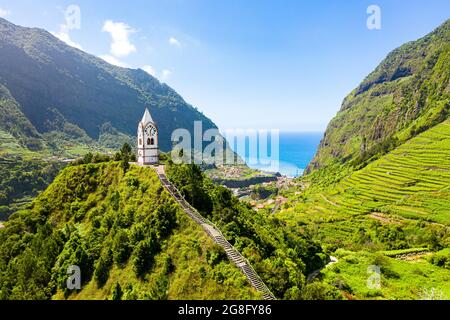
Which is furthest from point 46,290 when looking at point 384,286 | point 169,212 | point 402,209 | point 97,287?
point 402,209

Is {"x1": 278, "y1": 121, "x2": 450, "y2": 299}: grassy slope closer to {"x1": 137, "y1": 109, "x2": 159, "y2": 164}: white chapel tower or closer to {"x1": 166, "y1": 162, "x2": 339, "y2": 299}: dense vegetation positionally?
{"x1": 166, "y1": 162, "x2": 339, "y2": 299}: dense vegetation

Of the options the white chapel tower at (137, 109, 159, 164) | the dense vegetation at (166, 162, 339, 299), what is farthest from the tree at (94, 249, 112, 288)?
the white chapel tower at (137, 109, 159, 164)

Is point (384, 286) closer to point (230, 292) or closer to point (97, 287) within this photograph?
point (230, 292)

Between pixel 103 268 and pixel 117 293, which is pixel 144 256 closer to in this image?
pixel 117 293

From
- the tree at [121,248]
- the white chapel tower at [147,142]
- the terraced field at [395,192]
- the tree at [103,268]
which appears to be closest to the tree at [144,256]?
the tree at [121,248]

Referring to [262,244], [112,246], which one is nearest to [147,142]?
[112,246]

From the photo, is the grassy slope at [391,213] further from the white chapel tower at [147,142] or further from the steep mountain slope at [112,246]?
the white chapel tower at [147,142]
